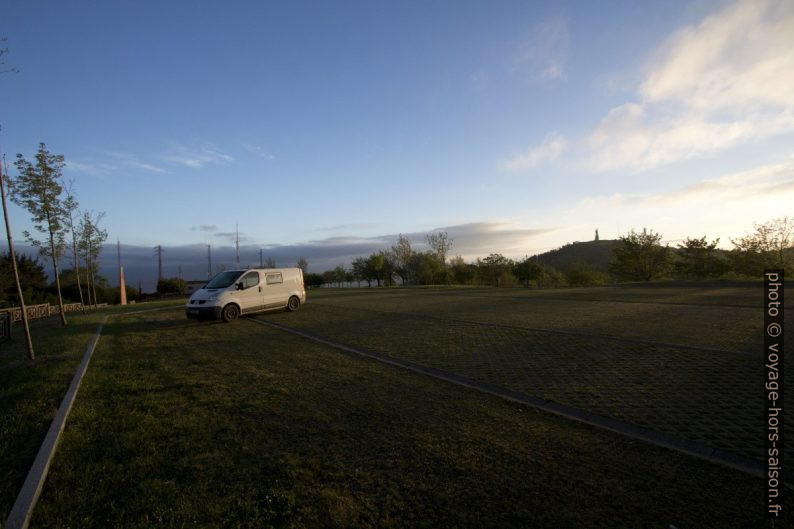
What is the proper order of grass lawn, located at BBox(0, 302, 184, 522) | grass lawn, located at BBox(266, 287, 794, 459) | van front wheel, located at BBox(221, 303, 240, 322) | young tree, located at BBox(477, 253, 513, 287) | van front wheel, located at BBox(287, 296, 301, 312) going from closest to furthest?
grass lawn, located at BBox(0, 302, 184, 522)
grass lawn, located at BBox(266, 287, 794, 459)
van front wheel, located at BBox(221, 303, 240, 322)
van front wheel, located at BBox(287, 296, 301, 312)
young tree, located at BBox(477, 253, 513, 287)

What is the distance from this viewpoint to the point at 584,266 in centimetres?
5378

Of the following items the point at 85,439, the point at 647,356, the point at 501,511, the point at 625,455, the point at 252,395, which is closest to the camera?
the point at 501,511

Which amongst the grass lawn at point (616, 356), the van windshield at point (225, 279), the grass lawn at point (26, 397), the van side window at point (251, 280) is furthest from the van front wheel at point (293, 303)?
the grass lawn at point (26, 397)

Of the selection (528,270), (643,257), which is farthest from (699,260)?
(528,270)

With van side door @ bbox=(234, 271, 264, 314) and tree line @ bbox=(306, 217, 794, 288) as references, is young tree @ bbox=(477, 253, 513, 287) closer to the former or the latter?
tree line @ bbox=(306, 217, 794, 288)

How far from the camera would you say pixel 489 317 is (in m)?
13.2

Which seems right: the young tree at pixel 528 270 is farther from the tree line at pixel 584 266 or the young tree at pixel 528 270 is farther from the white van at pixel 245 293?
the white van at pixel 245 293

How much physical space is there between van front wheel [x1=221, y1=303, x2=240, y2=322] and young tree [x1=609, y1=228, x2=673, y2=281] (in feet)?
144

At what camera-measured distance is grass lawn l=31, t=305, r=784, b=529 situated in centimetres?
259

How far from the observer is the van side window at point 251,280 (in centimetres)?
1370

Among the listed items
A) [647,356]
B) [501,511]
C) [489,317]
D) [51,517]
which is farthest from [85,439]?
[489,317]

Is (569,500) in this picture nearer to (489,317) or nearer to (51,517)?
(51,517)

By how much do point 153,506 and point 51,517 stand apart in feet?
2.15

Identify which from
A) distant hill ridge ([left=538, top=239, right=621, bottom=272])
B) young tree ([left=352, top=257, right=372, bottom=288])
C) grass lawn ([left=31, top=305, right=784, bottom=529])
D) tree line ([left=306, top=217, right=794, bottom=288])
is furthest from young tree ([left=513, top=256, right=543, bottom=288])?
grass lawn ([left=31, top=305, right=784, bottom=529])
